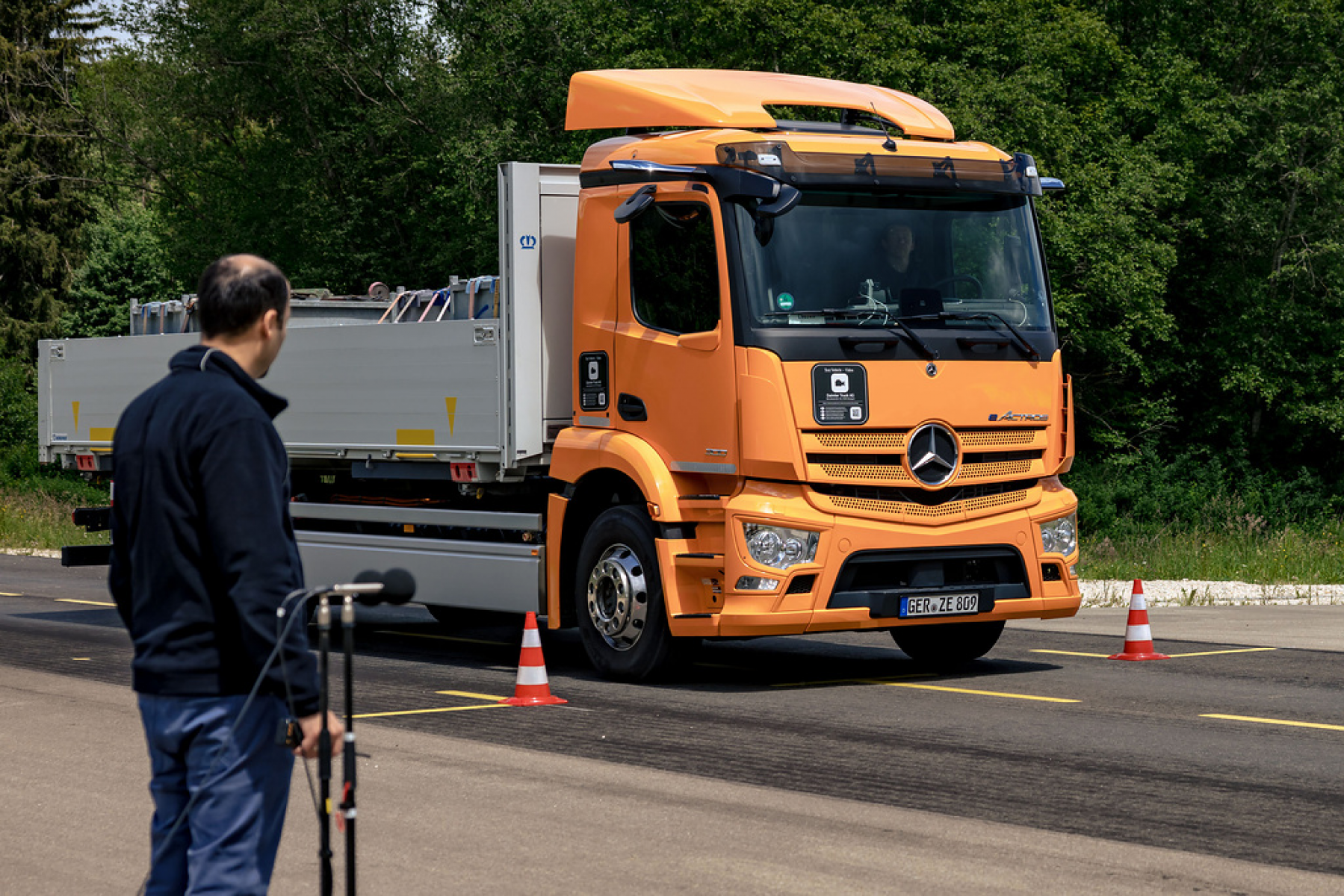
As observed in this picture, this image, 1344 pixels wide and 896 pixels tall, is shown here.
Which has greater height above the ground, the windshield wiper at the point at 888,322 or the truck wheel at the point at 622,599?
the windshield wiper at the point at 888,322

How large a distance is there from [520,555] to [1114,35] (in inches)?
1118

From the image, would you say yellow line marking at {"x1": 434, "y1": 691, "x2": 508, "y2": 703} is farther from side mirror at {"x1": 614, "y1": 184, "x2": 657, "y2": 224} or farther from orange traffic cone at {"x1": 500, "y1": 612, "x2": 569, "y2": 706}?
side mirror at {"x1": 614, "y1": 184, "x2": 657, "y2": 224}

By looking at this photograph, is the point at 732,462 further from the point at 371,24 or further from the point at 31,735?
the point at 371,24

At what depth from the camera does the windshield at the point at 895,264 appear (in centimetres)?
1069

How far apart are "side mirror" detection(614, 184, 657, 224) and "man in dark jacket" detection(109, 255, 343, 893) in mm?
7350

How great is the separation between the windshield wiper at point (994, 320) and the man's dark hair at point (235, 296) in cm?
754

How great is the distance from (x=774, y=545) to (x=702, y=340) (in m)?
1.35

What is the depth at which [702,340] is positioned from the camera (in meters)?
10.8

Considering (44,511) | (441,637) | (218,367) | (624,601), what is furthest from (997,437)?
(44,511)

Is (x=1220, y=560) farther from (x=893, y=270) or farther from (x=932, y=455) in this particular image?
(x=893, y=270)

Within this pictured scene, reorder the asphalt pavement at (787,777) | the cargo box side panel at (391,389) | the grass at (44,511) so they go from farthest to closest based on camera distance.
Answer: the grass at (44,511), the cargo box side panel at (391,389), the asphalt pavement at (787,777)

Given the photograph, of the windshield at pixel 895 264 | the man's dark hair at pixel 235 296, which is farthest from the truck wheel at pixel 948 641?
the man's dark hair at pixel 235 296

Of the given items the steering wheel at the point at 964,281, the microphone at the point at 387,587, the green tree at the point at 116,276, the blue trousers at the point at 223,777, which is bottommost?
the blue trousers at the point at 223,777

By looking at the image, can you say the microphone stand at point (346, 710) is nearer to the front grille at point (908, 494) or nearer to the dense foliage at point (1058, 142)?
the front grille at point (908, 494)
